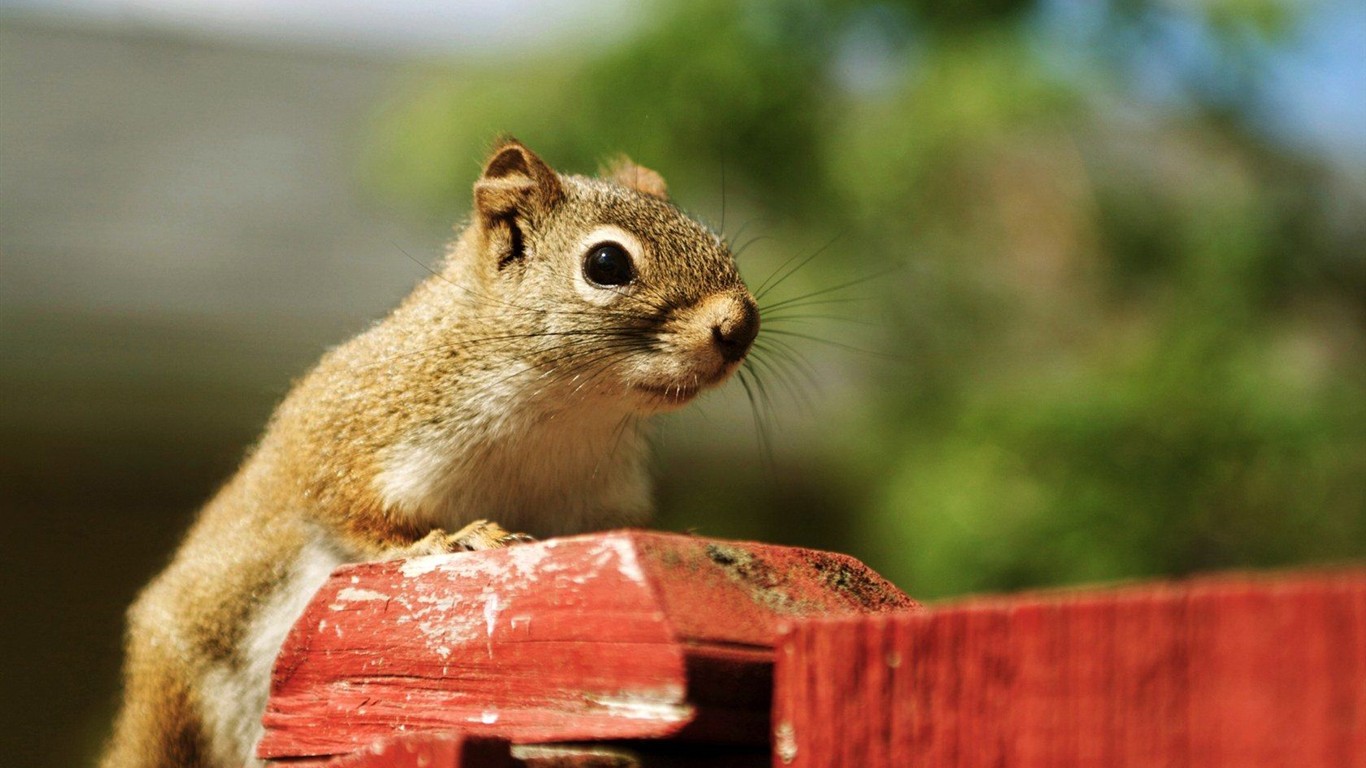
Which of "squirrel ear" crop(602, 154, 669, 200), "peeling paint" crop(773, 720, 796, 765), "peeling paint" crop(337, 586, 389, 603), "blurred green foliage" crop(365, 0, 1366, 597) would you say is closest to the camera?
"peeling paint" crop(773, 720, 796, 765)

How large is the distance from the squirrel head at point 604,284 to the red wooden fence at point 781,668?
2.40 ft

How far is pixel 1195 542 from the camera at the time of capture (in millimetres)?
5723

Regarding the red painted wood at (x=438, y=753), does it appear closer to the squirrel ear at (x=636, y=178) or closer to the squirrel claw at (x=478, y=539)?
the squirrel claw at (x=478, y=539)

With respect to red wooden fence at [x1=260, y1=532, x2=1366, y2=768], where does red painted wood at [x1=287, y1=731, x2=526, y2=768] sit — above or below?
below

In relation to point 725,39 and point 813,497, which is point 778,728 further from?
point 813,497

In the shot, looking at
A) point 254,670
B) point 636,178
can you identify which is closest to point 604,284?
point 636,178

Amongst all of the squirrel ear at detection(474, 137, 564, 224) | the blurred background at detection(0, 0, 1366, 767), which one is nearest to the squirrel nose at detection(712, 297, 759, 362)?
the squirrel ear at detection(474, 137, 564, 224)

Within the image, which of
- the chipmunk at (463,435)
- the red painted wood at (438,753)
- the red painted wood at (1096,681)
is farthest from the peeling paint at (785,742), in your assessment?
the chipmunk at (463,435)

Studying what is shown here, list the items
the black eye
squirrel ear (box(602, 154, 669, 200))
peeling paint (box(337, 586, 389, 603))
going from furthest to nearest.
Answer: squirrel ear (box(602, 154, 669, 200)) → the black eye → peeling paint (box(337, 586, 389, 603))

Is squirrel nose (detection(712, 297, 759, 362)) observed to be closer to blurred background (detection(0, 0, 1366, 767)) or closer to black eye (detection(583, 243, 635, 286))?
black eye (detection(583, 243, 635, 286))

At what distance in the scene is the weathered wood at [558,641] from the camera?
1.05 metres

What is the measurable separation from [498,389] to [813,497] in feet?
22.0

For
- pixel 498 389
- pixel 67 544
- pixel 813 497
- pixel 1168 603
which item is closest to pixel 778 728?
pixel 1168 603

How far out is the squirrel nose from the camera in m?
2.00
